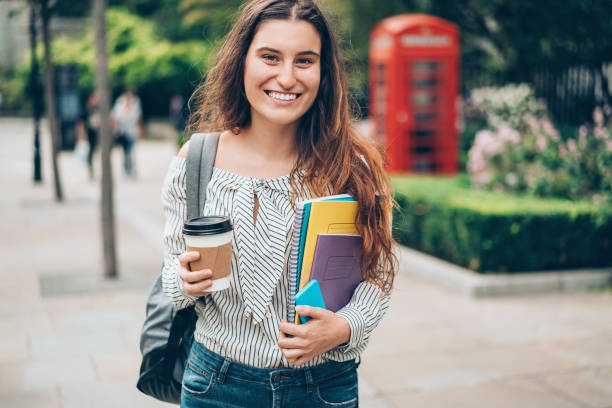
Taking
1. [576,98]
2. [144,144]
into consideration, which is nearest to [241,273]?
[576,98]

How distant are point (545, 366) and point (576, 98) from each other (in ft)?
19.5

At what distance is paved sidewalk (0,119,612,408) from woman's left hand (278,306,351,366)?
7.33ft

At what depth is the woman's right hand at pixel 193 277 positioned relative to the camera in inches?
63.7

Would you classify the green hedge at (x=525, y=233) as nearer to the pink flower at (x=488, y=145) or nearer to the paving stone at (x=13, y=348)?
the pink flower at (x=488, y=145)

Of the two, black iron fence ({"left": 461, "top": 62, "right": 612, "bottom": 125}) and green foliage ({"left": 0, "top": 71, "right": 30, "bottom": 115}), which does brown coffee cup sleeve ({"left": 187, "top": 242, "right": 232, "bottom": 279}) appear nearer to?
black iron fence ({"left": 461, "top": 62, "right": 612, "bottom": 125})

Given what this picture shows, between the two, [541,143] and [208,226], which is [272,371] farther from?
[541,143]

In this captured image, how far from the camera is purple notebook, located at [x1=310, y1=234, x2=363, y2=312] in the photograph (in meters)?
1.67

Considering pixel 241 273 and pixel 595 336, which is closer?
pixel 241 273

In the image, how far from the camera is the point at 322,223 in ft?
5.48

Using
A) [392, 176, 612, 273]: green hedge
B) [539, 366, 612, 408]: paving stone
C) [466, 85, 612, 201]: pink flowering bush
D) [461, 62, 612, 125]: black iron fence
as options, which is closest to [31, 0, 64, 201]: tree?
[466, 85, 612, 201]: pink flowering bush

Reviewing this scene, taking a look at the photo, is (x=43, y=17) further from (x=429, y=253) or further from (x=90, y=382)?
(x=90, y=382)

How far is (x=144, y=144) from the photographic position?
2694 cm

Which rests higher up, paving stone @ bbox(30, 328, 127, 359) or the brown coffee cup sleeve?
the brown coffee cup sleeve

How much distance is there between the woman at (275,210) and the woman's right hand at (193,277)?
11 millimetres
